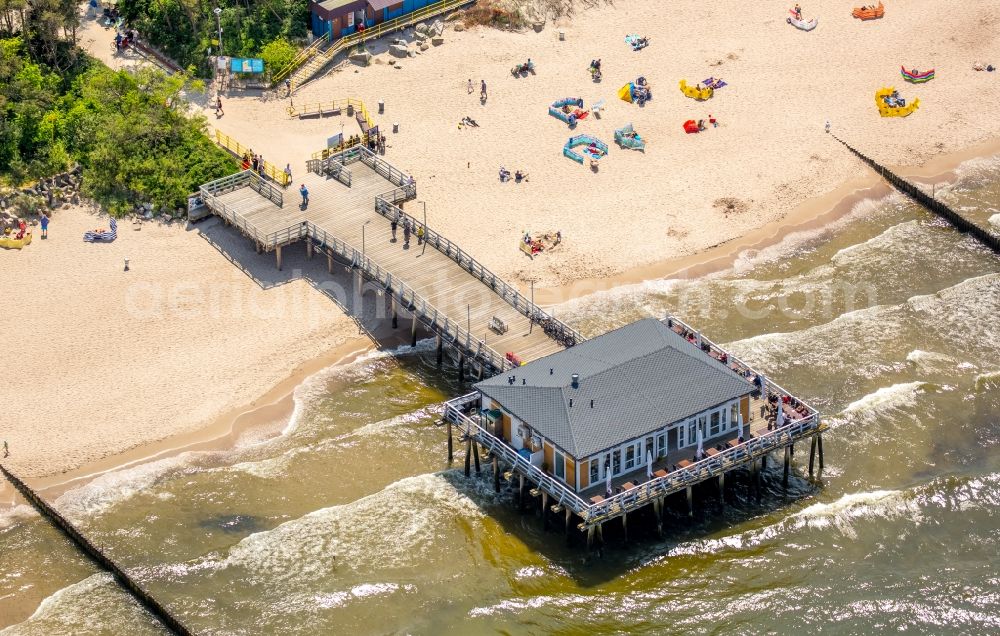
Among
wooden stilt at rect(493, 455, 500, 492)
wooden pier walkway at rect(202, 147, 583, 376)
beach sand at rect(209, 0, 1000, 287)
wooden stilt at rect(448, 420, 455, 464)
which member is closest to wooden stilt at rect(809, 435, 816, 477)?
wooden pier walkway at rect(202, 147, 583, 376)

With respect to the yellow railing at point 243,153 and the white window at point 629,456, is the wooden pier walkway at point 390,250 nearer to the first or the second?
the yellow railing at point 243,153

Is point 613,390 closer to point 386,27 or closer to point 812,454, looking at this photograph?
point 812,454

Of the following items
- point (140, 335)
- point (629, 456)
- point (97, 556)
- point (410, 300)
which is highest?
point (410, 300)

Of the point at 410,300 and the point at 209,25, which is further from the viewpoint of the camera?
the point at 209,25

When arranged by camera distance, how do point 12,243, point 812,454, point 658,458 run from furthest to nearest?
point 12,243
point 812,454
point 658,458

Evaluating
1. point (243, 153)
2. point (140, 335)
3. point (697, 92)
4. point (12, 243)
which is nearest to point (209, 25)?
point (243, 153)

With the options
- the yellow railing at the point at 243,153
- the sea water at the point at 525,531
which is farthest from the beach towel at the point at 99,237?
the sea water at the point at 525,531
